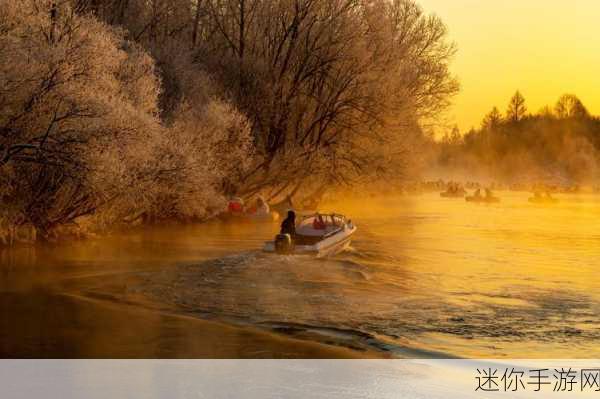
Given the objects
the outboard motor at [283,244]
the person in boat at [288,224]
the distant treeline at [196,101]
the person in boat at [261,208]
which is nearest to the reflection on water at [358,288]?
the outboard motor at [283,244]

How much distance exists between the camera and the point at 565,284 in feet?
69.0

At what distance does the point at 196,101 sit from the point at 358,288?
825 inches

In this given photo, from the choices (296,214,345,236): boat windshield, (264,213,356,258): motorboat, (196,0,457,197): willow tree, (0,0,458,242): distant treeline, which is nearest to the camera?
(0,0,458,242): distant treeline

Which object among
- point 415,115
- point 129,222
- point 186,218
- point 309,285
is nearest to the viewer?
point 309,285

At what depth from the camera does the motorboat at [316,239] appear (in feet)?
79.0

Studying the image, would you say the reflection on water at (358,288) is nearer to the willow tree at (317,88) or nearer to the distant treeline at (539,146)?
the willow tree at (317,88)

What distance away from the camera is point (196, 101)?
38.5 meters

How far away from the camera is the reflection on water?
13930 millimetres

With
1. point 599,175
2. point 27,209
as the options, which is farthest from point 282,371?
point 599,175

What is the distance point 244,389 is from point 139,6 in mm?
38859

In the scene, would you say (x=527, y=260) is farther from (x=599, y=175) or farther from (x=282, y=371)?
(x=599, y=175)

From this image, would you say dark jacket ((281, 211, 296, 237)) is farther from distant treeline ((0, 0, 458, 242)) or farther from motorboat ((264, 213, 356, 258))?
distant treeline ((0, 0, 458, 242))

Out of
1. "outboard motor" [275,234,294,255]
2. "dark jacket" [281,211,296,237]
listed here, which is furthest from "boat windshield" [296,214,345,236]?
"outboard motor" [275,234,294,255]

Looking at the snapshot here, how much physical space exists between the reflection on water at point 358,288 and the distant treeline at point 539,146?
95.3 meters
